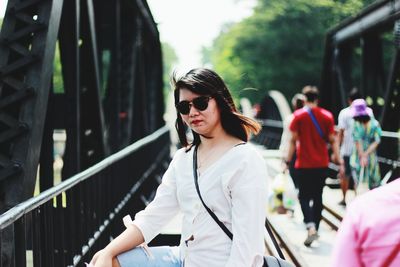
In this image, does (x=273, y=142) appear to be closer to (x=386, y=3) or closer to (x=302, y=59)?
(x=386, y=3)

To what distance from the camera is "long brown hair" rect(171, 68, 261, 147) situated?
240 cm

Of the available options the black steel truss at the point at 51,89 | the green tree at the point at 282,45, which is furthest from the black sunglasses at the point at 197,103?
the green tree at the point at 282,45

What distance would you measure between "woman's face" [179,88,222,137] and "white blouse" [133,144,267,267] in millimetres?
140

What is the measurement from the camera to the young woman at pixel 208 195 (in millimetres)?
2213

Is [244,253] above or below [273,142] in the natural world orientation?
above

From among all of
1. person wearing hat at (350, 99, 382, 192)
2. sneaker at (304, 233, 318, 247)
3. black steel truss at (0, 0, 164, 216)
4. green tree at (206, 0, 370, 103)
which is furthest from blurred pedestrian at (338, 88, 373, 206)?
green tree at (206, 0, 370, 103)

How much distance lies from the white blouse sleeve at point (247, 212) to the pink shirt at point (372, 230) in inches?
35.4

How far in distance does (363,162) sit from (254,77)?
44.1 meters

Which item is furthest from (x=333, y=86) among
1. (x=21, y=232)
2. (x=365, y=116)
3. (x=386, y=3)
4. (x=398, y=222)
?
(x=398, y=222)

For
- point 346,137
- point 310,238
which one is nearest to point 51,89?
point 310,238

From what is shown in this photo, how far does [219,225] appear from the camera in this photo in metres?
2.27

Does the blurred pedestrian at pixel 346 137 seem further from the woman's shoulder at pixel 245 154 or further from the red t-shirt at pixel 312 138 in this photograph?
the woman's shoulder at pixel 245 154

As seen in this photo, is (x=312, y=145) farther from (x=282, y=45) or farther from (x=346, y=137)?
(x=282, y=45)

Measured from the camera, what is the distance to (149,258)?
7.88 feet
